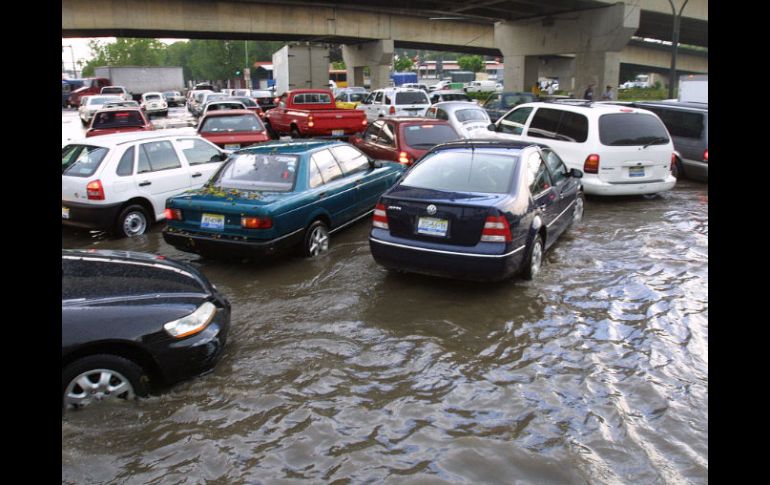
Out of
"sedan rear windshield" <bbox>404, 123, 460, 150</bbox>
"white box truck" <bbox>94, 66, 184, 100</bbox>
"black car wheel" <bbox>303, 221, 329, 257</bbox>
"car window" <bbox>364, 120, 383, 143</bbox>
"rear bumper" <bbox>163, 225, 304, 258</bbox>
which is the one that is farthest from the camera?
"white box truck" <bbox>94, 66, 184, 100</bbox>

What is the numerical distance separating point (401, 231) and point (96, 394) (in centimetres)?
346

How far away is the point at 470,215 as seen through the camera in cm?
616

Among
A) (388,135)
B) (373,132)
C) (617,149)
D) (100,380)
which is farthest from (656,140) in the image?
(100,380)

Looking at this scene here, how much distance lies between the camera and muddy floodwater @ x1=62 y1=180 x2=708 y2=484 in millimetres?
3686

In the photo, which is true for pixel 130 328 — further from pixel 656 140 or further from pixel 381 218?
pixel 656 140

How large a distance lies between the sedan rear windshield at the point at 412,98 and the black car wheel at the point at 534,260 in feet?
60.3

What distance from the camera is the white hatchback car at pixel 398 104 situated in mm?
24234

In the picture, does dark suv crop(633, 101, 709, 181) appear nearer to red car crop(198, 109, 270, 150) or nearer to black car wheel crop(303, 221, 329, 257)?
black car wheel crop(303, 221, 329, 257)

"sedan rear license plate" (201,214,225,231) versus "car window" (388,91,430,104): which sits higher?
"car window" (388,91,430,104)

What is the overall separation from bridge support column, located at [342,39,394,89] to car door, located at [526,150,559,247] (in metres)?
36.3

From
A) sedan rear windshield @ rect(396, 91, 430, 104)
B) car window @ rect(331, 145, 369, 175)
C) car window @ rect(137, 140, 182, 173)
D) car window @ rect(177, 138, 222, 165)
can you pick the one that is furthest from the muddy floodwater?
sedan rear windshield @ rect(396, 91, 430, 104)

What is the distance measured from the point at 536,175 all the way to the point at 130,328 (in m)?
4.91

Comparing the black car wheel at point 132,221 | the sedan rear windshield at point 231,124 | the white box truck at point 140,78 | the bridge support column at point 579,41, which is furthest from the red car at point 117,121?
the white box truck at point 140,78
